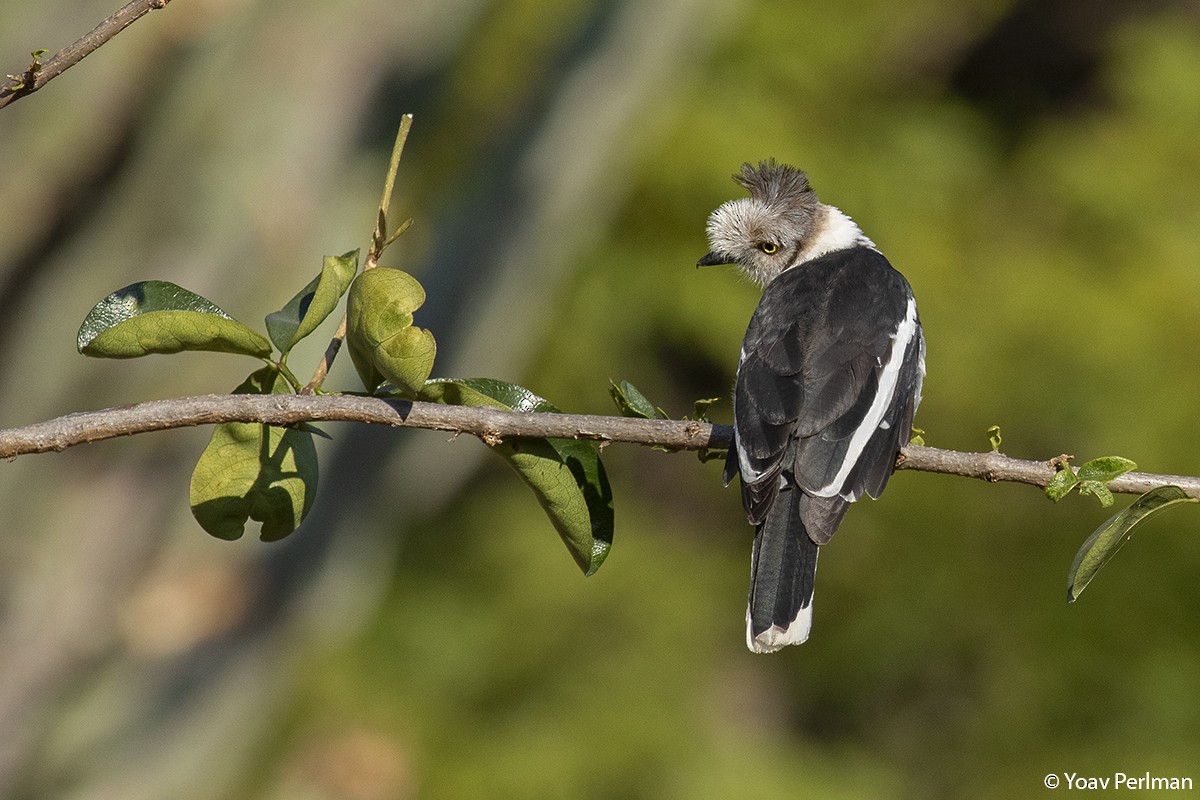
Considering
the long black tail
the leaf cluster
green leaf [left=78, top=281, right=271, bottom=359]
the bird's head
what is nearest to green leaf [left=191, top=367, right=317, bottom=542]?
the leaf cluster

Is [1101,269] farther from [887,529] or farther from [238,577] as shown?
[238,577]

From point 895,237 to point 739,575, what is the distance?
2442 mm

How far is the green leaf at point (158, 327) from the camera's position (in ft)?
7.12

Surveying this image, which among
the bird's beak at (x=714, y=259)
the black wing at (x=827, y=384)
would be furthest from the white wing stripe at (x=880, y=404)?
the bird's beak at (x=714, y=259)

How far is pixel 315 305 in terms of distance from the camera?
2.18 meters

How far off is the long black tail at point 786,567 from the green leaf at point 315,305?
1343mm

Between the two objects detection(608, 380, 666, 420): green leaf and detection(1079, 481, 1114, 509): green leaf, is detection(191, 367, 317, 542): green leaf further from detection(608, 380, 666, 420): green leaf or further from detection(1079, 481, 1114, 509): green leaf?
detection(1079, 481, 1114, 509): green leaf

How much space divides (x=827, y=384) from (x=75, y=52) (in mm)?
2127

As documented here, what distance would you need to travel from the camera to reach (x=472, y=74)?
25.2ft

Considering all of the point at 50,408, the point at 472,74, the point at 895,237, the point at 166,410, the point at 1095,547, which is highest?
the point at 472,74

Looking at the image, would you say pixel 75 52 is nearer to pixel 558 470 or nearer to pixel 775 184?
pixel 558 470

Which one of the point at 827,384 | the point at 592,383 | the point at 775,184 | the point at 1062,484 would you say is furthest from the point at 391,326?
the point at 592,383

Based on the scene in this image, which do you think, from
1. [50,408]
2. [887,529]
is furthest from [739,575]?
[50,408]

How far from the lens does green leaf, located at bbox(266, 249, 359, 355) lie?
2.19 meters
